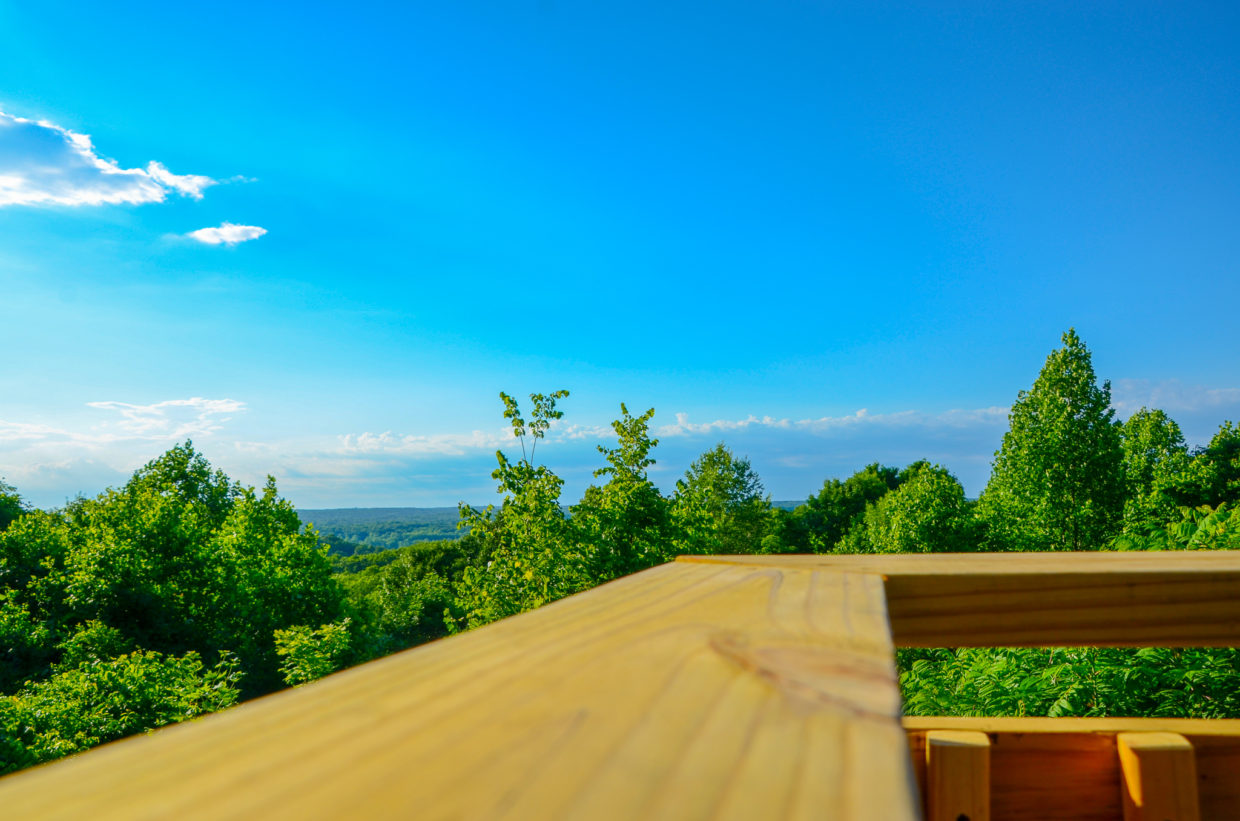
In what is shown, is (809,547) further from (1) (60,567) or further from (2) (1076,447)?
(1) (60,567)

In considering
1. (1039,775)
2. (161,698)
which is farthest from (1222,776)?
(161,698)

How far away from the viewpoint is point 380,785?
0.32 metres

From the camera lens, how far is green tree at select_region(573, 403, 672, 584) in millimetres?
14000

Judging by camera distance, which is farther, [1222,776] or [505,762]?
[1222,776]

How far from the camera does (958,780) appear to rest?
37.7 inches

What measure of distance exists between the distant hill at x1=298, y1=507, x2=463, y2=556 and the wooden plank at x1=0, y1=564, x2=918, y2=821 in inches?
2730

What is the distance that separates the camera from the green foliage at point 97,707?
14188mm

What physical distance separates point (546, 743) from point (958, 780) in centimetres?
87

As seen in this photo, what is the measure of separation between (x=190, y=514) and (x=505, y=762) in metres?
31.3

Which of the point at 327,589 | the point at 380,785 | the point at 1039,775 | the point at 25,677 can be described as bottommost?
the point at 25,677

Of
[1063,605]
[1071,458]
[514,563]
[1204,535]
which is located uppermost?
[1071,458]

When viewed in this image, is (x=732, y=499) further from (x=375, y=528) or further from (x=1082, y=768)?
(x=375, y=528)

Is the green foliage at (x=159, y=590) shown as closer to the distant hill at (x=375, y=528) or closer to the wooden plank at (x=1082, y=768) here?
the wooden plank at (x=1082, y=768)

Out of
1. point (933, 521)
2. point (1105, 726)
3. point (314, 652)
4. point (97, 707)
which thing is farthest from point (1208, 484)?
point (97, 707)
